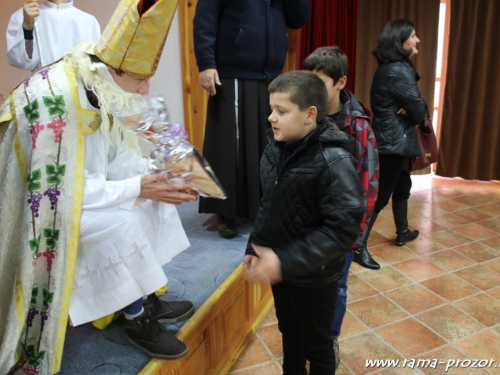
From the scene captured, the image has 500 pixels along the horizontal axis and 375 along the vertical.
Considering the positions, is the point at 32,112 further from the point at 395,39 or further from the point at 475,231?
the point at 475,231

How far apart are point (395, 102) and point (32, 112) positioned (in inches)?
78.8

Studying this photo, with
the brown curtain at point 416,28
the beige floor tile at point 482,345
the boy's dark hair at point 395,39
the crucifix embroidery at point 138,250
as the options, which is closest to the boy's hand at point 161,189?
the crucifix embroidery at point 138,250

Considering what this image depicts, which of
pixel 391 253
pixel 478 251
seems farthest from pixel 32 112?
pixel 478 251

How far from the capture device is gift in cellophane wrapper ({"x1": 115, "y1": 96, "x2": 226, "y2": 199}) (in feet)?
4.25

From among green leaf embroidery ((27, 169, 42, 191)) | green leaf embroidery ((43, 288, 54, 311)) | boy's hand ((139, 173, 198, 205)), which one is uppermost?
green leaf embroidery ((27, 169, 42, 191))

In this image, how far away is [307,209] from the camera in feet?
4.01

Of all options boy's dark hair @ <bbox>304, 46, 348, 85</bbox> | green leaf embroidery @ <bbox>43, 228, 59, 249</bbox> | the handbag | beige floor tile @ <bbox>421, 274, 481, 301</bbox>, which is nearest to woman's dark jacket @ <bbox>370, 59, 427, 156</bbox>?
the handbag

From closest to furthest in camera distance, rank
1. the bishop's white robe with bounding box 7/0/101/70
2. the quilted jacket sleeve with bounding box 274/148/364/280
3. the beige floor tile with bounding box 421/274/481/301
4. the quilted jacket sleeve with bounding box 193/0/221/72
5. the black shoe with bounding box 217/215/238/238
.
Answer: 1. the quilted jacket sleeve with bounding box 274/148/364/280
2. the quilted jacket sleeve with bounding box 193/0/221/72
3. the bishop's white robe with bounding box 7/0/101/70
4. the black shoe with bounding box 217/215/238/238
5. the beige floor tile with bounding box 421/274/481/301

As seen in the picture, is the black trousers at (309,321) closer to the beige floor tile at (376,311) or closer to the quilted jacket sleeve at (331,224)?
the quilted jacket sleeve at (331,224)

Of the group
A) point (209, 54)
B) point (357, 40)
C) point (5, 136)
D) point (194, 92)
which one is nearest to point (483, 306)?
point (209, 54)

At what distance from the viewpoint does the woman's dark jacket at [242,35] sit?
6.60 feet

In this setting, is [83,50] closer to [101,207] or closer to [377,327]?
[101,207]

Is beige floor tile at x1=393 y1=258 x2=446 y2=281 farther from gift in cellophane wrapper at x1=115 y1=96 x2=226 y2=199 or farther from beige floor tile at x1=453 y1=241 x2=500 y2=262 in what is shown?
gift in cellophane wrapper at x1=115 y1=96 x2=226 y2=199

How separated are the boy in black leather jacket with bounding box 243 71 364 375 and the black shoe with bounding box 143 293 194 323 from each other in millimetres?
381
